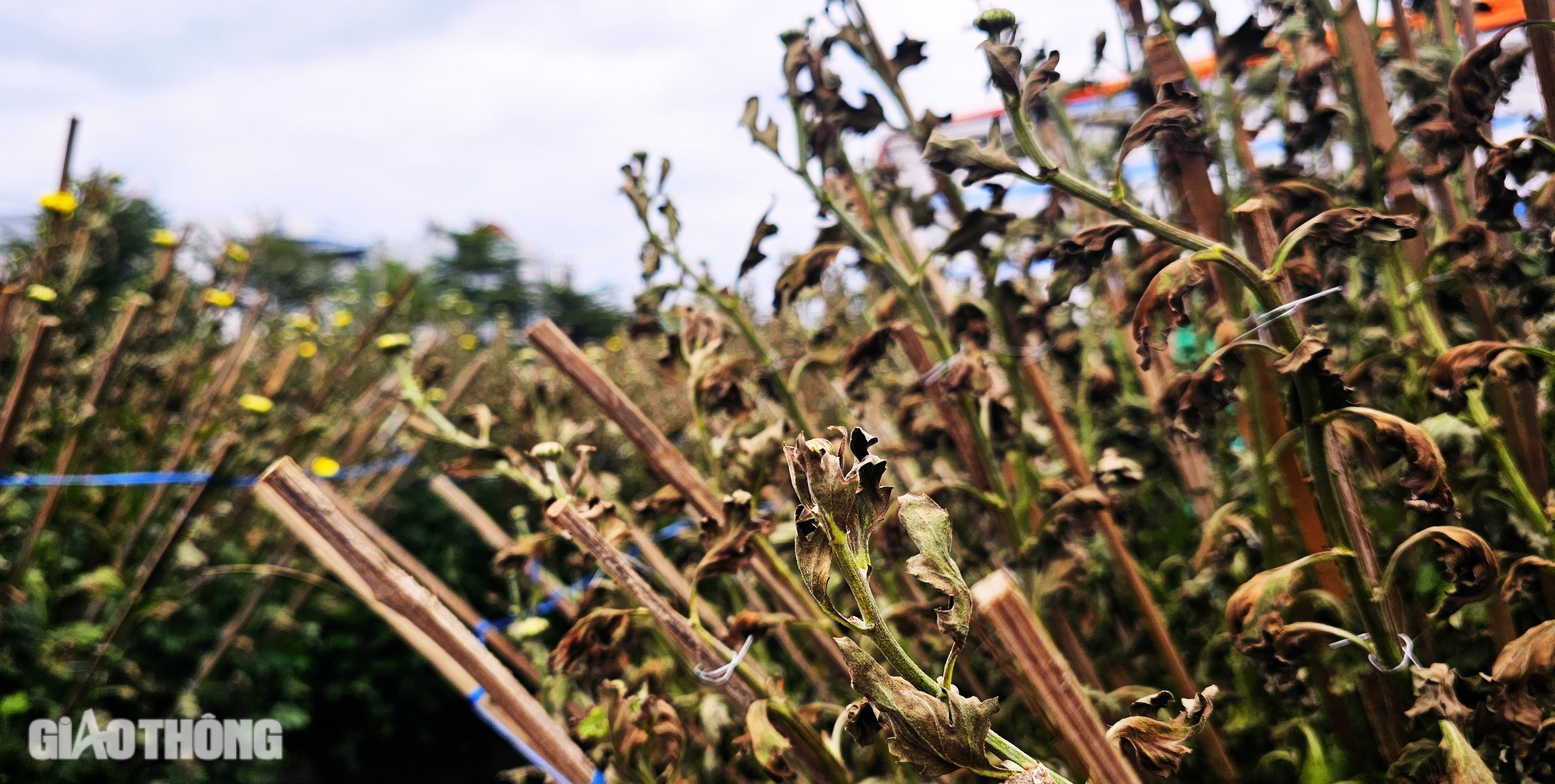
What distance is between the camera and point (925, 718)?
0.49 m

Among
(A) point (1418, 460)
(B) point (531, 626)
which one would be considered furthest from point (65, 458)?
(A) point (1418, 460)

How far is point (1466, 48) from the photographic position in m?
1.18

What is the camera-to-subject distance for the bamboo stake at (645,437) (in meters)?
1.09

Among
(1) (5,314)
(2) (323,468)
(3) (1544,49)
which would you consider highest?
(1) (5,314)

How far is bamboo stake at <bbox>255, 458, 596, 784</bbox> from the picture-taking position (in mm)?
880

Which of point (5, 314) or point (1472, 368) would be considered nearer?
point (1472, 368)

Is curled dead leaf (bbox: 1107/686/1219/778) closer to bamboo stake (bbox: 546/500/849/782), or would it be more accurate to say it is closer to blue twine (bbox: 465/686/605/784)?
bamboo stake (bbox: 546/500/849/782)

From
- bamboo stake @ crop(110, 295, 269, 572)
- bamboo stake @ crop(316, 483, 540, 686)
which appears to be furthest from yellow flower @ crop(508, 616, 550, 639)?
bamboo stake @ crop(110, 295, 269, 572)

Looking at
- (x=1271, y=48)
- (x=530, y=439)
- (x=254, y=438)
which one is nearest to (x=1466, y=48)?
(x=1271, y=48)

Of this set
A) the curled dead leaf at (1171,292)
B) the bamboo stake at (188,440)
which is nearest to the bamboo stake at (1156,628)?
the curled dead leaf at (1171,292)

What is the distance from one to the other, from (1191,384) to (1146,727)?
33 centimetres

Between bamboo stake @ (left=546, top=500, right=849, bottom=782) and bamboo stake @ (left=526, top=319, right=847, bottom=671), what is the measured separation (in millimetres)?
124

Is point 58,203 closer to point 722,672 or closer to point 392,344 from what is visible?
point 392,344

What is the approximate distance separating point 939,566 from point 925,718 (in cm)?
7
